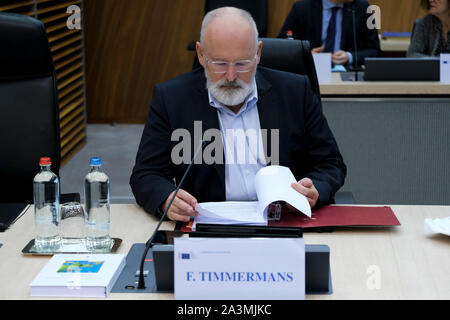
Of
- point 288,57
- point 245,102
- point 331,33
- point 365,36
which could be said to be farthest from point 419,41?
point 245,102

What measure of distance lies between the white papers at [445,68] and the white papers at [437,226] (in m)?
2.07

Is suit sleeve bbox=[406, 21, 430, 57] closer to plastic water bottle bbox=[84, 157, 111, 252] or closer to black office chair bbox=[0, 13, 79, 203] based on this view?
black office chair bbox=[0, 13, 79, 203]

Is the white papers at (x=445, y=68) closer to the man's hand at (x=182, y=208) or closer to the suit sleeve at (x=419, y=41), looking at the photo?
the suit sleeve at (x=419, y=41)

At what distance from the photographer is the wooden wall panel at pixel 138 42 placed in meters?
6.15

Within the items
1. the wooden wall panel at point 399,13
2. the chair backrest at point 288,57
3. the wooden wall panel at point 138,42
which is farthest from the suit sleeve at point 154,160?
the wooden wall panel at point 399,13

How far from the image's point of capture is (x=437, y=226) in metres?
1.83

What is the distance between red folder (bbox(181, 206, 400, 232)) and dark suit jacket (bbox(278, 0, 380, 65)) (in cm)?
295

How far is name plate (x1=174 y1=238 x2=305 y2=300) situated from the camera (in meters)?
1.42

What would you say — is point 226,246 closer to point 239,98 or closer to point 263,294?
point 263,294

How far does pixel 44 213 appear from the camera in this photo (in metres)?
1.79

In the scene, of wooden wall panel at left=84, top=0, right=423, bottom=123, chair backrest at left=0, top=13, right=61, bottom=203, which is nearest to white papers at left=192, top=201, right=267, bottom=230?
chair backrest at left=0, top=13, right=61, bottom=203

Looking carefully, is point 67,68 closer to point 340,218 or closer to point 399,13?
point 399,13

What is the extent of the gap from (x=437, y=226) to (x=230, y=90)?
742 millimetres
